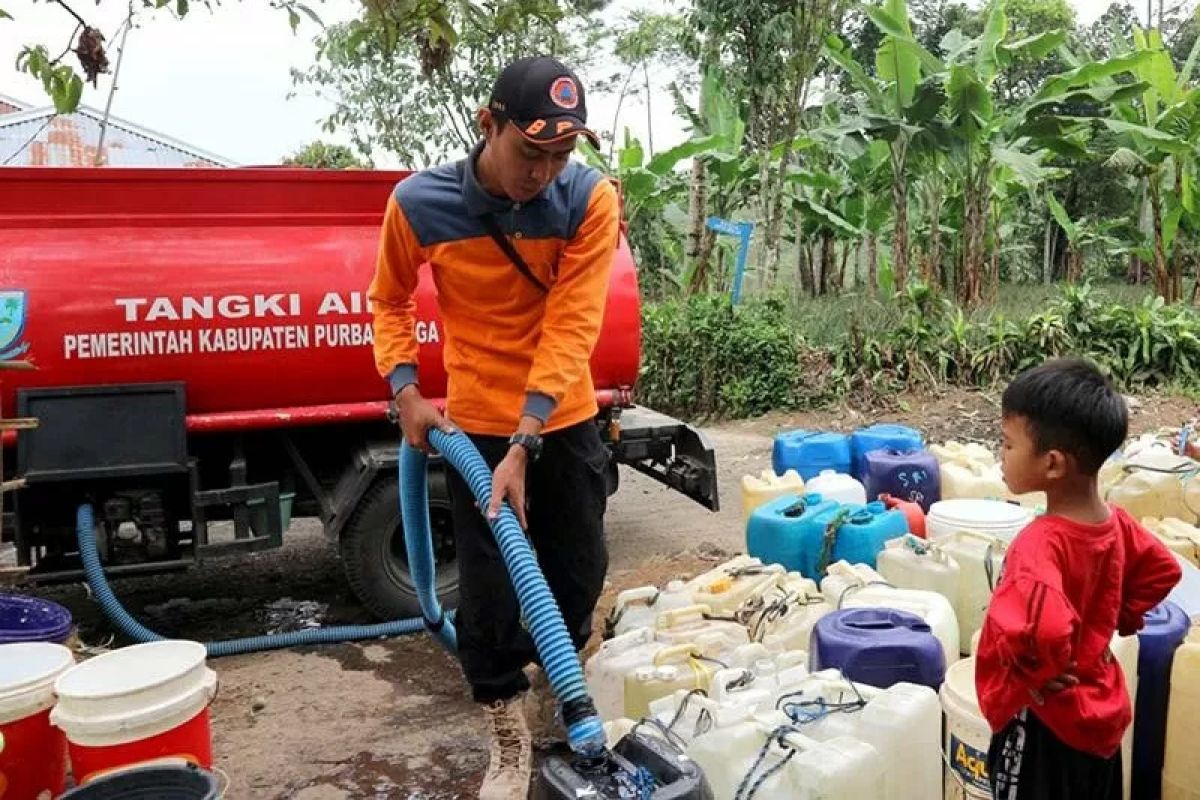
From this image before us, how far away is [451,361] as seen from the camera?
9.41 feet

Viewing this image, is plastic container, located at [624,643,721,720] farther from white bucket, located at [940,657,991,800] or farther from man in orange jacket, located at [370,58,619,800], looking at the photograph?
white bucket, located at [940,657,991,800]

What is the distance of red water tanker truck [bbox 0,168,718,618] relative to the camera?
13.7 feet

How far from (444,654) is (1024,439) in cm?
307

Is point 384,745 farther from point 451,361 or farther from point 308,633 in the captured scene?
point 451,361

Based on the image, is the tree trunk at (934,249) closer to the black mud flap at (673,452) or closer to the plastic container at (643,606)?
the black mud flap at (673,452)

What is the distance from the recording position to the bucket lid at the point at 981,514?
3.90m

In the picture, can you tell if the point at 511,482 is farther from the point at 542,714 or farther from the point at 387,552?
the point at 387,552

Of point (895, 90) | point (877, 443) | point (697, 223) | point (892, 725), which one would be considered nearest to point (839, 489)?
point (877, 443)

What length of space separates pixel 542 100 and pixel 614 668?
5.45 feet

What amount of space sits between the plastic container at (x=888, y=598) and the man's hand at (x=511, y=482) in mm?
1247

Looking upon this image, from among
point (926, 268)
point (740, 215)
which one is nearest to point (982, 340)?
point (926, 268)

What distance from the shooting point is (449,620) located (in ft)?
13.0

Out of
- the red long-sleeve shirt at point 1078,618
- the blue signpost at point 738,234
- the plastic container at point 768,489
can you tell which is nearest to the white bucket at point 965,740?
the red long-sleeve shirt at point 1078,618

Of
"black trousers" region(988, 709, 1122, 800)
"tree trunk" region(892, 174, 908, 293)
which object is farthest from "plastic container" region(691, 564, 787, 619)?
"tree trunk" region(892, 174, 908, 293)
